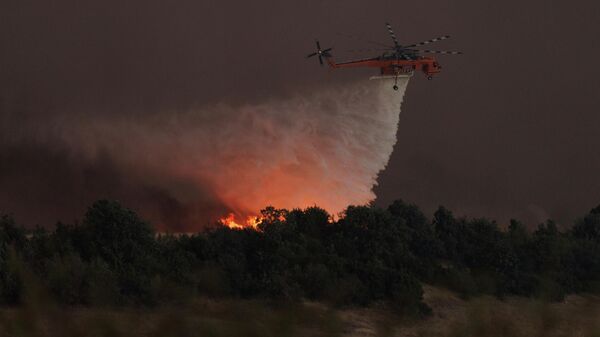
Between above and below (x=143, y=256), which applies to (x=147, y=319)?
below

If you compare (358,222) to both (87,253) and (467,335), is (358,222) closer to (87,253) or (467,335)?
(87,253)

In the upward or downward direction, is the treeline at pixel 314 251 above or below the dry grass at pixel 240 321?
above

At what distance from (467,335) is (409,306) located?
136 ft

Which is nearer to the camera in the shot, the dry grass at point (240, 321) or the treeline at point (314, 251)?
the dry grass at point (240, 321)

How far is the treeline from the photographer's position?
4281 cm

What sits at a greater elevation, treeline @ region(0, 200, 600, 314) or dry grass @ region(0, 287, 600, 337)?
treeline @ region(0, 200, 600, 314)

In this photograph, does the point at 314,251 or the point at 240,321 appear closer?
the point at 240,321

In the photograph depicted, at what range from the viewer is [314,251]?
53.0m

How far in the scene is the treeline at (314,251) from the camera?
4281cm

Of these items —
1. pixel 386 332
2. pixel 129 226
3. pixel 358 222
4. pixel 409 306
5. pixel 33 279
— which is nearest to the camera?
pixel 33 279

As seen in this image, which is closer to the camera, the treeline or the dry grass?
the dry grass

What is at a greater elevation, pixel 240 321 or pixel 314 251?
pixel 314 251

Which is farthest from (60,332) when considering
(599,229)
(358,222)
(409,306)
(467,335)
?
(599,229)

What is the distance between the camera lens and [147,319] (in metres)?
4.57
